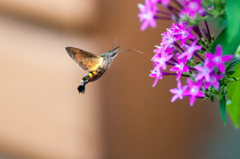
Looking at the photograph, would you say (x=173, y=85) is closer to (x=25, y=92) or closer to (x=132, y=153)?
(x=132, y=153)

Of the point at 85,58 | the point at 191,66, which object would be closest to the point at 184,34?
the point at 191,66

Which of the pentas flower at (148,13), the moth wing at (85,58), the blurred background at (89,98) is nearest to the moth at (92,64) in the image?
the moth wing at (85,58)

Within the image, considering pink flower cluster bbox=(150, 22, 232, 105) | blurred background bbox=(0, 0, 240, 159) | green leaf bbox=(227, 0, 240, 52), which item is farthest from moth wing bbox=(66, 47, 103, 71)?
blurred background bbox=(0, 0, 240, 159)

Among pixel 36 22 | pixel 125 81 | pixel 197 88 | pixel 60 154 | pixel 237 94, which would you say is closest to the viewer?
pixel 197 88

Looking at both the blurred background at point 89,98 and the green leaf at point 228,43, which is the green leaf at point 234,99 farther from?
the blurred background at point 89,98

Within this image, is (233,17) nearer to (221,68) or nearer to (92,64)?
(221,68)

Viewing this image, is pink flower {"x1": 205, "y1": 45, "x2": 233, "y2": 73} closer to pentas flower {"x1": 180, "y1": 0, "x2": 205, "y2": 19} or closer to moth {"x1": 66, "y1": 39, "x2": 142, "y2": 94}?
pentas flower {"x1": 180, "y1": 0, "x2": 205, "y2": 19}

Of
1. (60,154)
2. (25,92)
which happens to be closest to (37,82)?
(25,92)
